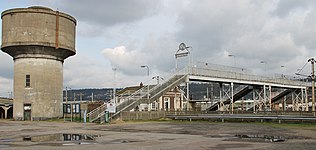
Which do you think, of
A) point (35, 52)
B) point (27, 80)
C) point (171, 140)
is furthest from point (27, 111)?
point (171, 140)

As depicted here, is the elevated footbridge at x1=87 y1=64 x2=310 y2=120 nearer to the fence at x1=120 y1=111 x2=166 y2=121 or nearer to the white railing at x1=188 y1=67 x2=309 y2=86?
the white railing at x1=188 y1=67 x2=309 y2=86

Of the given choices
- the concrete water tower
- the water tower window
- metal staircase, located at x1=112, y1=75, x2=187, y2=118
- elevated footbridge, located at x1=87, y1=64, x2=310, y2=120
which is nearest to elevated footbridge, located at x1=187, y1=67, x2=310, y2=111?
elevated footbridge, located at x1=87, y1=64, x2=310, y2=120

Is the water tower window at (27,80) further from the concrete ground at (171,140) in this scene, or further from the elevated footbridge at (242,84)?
the concrete ground at (171,140)

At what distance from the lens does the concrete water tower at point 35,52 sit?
163 ft

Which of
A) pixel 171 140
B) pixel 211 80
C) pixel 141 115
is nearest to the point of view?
pixel 171 140

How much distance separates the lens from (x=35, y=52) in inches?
1984

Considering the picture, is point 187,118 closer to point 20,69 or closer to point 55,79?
point 55,79

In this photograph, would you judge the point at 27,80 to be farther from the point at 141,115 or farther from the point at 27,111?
the point at 141,115

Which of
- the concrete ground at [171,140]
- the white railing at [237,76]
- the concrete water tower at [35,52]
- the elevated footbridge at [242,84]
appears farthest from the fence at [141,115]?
the concrete ground at [171,140]

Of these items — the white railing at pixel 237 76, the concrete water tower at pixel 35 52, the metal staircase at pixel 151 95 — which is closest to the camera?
Result: the metal staircase at pixel 151 95

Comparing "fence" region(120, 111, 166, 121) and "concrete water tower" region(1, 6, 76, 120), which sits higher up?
"concrete water tower" region(1, 6, 76, 120)

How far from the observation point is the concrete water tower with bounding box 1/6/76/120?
49.6 m

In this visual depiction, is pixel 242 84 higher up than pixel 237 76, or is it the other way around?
pixel 237 76

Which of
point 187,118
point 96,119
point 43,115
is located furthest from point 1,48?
point 187,118
